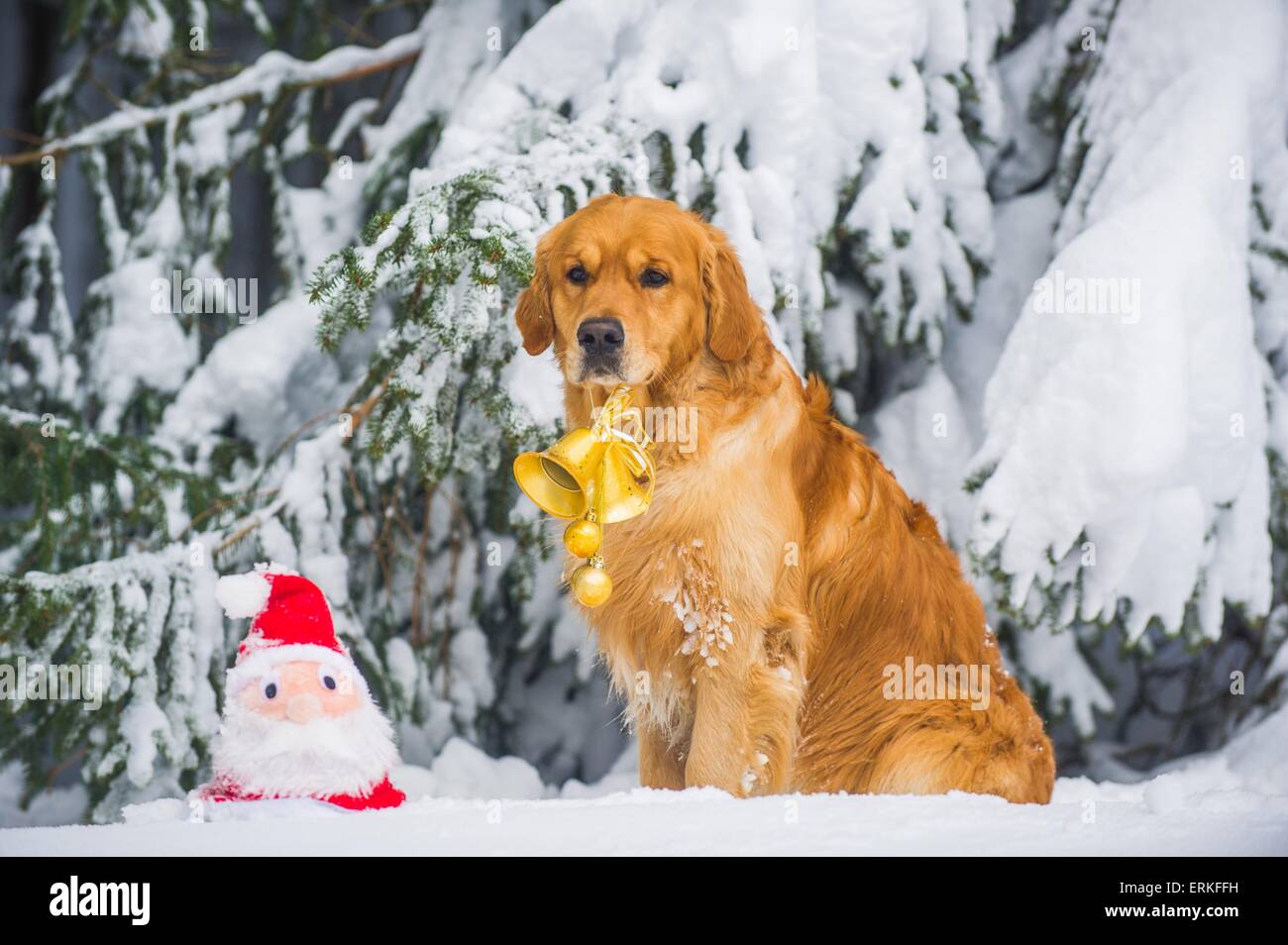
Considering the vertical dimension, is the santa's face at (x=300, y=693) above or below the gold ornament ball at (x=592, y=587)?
below

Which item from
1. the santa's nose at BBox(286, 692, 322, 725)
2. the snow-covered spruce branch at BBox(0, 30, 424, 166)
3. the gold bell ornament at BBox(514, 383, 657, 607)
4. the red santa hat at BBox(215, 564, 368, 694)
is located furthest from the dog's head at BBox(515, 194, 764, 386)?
the snow-covered spruce branch at BBox(0, 30, 424, 166)

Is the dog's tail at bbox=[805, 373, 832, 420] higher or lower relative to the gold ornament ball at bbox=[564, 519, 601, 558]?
higher

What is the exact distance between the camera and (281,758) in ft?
7.85

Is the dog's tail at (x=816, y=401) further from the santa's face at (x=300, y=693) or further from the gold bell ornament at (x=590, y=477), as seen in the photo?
the santa's face at (x=300, y=693)

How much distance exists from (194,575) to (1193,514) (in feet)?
9.39

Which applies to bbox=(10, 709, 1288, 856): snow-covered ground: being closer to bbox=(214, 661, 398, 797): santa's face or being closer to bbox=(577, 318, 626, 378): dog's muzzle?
bbox=(214, 661, 398, 797): santa's face

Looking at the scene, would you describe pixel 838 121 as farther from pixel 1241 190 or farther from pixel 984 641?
pixel 984 641

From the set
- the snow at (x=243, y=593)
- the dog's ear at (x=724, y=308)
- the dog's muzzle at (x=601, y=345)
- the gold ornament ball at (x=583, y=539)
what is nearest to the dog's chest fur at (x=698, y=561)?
the dog's ear at (x=724, y=308)

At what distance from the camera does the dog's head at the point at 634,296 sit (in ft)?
8.40

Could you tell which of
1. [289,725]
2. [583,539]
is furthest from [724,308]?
[289,725]

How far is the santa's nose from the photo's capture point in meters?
2.39

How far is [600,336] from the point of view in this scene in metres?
2.52

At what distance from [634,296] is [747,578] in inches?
24.5

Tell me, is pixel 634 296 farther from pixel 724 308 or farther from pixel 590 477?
pixel 590 477
